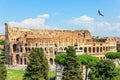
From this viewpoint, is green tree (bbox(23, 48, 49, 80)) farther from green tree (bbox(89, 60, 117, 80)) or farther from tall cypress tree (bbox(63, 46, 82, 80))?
green tree (bbox(89, 60, 117, 80))

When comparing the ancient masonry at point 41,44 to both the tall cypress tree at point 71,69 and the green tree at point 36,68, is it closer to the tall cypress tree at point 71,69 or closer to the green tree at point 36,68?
the green tree at point 36,68

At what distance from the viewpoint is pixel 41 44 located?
11906 centimetres

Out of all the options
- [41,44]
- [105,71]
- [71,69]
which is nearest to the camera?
[105,71]

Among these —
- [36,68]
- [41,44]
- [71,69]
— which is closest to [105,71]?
[71,69]

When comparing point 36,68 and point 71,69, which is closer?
point 71,69

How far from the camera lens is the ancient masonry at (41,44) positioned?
389ft

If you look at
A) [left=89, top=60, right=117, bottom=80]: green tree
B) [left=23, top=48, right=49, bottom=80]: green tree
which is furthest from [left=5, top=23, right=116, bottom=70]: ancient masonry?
[left=89, top=60, right=117, bottom=80]: green tree

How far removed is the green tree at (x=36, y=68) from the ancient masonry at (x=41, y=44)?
4867 cm

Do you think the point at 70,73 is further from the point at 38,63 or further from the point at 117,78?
the point at 117,78

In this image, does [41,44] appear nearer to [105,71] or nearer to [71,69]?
[71,69]

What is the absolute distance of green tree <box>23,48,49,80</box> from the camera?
60.4 meters

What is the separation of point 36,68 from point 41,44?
58.4 metres

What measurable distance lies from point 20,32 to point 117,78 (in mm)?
84171

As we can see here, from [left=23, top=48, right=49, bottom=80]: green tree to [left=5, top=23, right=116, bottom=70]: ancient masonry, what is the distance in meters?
48.7
